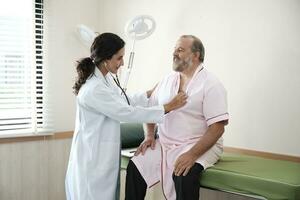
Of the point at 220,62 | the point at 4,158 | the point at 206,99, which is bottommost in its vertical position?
the point at 4,158

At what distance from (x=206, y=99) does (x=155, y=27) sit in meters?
1.04

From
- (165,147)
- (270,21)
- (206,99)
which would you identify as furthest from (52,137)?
(270,21)

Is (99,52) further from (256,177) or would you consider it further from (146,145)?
(256,177)

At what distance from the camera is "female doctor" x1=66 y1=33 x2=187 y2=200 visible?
229cm

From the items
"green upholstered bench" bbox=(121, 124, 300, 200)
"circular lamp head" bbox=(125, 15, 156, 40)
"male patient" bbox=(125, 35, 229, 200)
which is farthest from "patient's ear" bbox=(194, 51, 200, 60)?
"circular lamp head" bbox=(125, 15, 156, 40)

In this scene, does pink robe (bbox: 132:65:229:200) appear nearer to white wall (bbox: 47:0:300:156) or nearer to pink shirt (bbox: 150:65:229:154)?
pink shirt (bbox: 150:65:229:154)

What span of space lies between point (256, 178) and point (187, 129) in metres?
0.51

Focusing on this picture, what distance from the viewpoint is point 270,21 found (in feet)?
8.56

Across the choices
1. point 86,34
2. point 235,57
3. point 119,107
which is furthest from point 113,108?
point 86,34

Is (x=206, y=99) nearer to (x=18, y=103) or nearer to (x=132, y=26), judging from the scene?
(x=132, y=26)

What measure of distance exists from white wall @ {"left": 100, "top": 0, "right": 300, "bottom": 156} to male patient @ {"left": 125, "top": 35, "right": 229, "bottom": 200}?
40 centimetres

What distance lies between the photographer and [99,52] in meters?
2.35

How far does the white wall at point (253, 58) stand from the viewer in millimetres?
2525

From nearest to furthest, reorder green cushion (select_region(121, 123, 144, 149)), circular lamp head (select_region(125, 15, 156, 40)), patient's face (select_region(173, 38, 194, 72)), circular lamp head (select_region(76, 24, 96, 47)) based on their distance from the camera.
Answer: patient's face (select_region(173, 38, 194, 72))
green cushion (select_region(121, 123, 144, 149))
circular lamp head (select_region(125, 15, 156, 40))
circular lamp head (select_region(76, 24, 96, 47))
